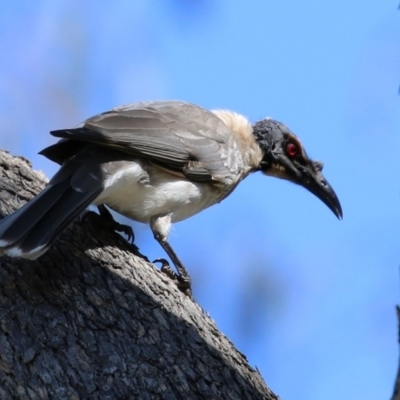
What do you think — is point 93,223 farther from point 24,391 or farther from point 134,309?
point 24,391

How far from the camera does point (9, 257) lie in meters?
3.90

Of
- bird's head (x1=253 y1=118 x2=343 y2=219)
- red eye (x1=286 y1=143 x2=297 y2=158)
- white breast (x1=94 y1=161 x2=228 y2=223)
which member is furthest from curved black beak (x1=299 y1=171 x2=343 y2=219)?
white breast (x1=94 y1=161 x2=228 y2=223)

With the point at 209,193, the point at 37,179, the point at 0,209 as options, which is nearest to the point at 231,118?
the point at 209,193

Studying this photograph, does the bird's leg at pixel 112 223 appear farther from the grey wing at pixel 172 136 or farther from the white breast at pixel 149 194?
the grey wing at pixel 172 136

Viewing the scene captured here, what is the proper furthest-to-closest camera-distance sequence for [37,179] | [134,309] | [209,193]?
[209,193] < [37,179] < [134,309]

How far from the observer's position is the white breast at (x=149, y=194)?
15.5 feet

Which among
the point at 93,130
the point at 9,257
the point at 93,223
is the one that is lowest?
the point at 9,257

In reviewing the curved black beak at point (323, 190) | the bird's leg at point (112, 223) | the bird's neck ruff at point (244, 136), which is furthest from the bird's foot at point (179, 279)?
the curved black beak at point (323, 190)

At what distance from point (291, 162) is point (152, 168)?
1.77 m

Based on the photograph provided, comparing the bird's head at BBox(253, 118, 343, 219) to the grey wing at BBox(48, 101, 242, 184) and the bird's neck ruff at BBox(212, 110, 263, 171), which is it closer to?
the bird's neck ruff at BBox(212, 110, 263, 171)

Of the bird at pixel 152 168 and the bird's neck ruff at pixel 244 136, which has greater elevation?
the bird's neck ruff at pixel 244 136

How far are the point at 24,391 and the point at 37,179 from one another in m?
1.85

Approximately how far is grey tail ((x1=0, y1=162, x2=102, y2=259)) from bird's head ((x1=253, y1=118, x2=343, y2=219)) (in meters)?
2.24

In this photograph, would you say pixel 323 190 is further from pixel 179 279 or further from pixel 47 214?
pixel 47 214
